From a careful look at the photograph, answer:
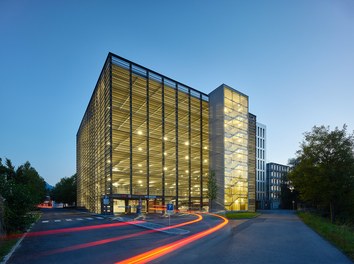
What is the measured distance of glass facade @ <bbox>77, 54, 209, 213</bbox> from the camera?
48.3m

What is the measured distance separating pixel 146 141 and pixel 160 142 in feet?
12.1

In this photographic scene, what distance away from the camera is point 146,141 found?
52.5 m

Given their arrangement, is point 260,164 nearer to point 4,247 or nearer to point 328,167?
point 328,167

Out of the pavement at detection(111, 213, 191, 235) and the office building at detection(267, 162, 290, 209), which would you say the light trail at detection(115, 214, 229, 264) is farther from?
the office building at detection(267, 162, 290, 209)

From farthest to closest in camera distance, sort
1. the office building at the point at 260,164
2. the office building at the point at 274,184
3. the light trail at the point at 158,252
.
→ the office building at the point at 274,184, the office building at the point at 260,164, the light trail at the point at 158,252

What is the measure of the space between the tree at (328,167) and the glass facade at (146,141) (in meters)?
24.7

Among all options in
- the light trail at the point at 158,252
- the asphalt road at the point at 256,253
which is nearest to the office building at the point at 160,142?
the light trail at the point at 158,252

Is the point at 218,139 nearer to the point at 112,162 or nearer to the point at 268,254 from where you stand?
the point at 112,162

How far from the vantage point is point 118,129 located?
48.3 m

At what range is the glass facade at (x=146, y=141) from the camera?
48312 mm

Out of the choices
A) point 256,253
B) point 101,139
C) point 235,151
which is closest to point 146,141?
point 101,139

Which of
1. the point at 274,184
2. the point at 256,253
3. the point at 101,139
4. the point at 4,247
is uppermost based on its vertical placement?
the point at 101,139

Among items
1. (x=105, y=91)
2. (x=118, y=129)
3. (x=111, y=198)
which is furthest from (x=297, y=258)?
(x=105, y=91)

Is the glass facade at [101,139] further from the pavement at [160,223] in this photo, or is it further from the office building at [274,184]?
the office building at [274,184]
